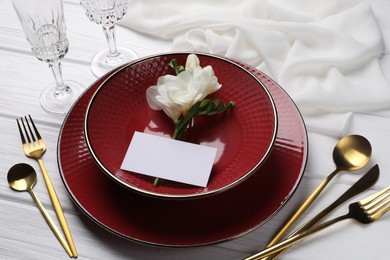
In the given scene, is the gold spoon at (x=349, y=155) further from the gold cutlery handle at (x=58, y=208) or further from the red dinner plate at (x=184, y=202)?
the gold cutlery handle at (x=58, y=208)

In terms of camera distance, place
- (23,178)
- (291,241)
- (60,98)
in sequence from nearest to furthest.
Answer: (291,241) → (23,178) → (60,98)

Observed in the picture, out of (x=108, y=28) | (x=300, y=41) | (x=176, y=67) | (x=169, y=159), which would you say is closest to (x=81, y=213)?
(x=169, y=159)

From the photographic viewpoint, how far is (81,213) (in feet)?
2.31

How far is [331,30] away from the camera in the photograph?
947 mm

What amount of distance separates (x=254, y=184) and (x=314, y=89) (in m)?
0.24

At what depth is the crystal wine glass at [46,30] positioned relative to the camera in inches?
31.5

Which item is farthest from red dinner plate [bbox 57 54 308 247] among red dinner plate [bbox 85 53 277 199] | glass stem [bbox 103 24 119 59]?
glass stem [bbox 103 24 119 59]

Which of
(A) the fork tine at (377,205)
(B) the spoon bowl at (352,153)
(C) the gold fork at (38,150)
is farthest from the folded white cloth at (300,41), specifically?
(C) the gold fork at (38,150)

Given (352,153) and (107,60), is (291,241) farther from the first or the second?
(107,60)

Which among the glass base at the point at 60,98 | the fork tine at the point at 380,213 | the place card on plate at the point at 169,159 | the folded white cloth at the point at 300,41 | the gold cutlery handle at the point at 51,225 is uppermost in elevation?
the folded white cloth at the point at 300,41

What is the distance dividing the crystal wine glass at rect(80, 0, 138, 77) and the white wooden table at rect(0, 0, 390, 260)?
2 centimetres

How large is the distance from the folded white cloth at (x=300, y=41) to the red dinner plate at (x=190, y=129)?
0.13m

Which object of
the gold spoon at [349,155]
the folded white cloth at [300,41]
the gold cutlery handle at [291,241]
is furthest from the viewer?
the folded white cloth at [300,41]

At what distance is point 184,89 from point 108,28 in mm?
261
